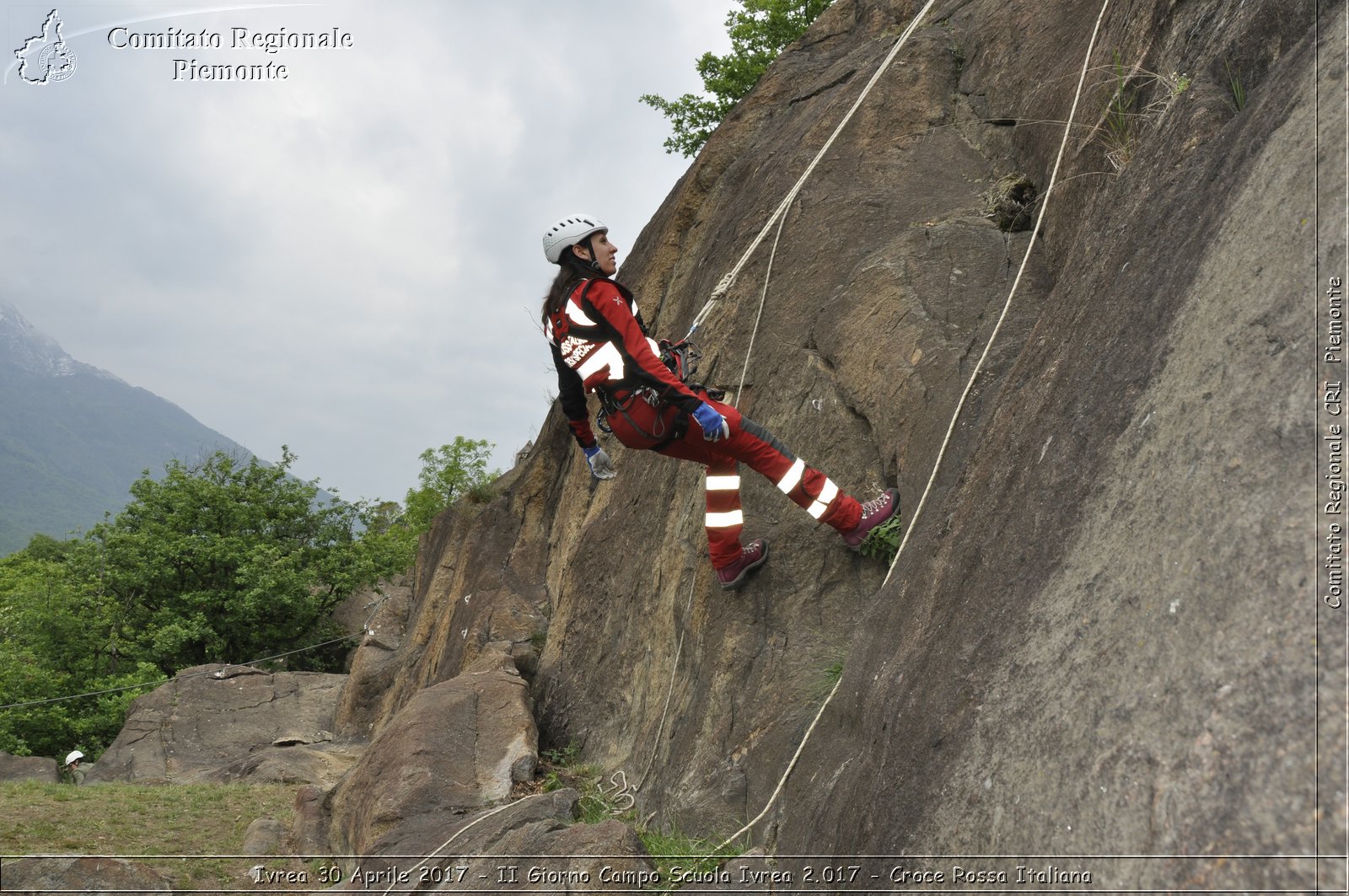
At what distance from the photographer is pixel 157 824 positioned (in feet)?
33.2

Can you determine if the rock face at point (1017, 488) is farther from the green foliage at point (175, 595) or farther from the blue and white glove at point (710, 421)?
the green foliage at point (175, 595)

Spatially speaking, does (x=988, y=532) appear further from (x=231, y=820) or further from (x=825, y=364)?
(x=231, y=820)

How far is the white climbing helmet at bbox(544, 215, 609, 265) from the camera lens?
6391 mm

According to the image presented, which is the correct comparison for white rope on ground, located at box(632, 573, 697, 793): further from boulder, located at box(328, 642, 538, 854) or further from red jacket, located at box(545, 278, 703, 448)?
red jacket, located at box(545, 278, 703, 448)

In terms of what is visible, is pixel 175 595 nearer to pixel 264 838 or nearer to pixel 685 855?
pixel 264 838

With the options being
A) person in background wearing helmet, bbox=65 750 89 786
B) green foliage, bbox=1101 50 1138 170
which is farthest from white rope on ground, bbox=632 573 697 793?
person in background wearing helmet, bbox=65 750 89 786

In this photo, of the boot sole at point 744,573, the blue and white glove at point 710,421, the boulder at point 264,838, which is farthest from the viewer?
the boulder at point 264,838

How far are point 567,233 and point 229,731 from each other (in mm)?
16218

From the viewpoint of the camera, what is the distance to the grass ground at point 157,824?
8.16 m

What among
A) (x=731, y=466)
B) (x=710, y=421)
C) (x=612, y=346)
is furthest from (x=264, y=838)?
(x=710, y=421)

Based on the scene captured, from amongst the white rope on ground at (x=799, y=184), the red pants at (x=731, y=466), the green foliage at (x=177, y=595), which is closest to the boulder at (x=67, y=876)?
the red pants at (x=731, y=466)

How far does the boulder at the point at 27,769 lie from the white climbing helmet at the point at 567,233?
16.1 m

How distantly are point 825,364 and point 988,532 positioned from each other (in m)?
3.35

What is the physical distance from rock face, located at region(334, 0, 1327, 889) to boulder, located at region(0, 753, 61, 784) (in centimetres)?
1319
